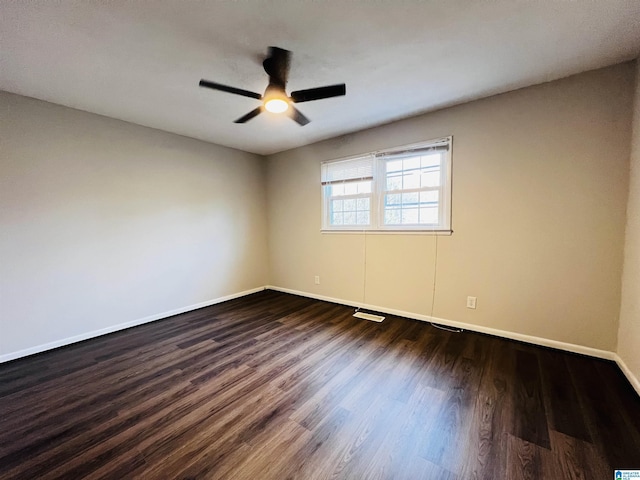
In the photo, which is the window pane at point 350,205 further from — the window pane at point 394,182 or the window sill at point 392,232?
the window pane at point 394,182

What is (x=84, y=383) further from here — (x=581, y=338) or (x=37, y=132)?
(x=581, y=338)

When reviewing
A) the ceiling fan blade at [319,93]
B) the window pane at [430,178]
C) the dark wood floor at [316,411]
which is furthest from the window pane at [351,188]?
the dark wood floor at [316,411]

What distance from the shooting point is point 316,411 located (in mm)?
1679

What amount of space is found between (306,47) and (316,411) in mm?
2537

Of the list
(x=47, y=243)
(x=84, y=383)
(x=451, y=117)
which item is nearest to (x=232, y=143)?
(x=47, y=243)

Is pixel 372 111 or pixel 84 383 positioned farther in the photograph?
pixel 372 111

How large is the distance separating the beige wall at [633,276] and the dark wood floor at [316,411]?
7.9 inches

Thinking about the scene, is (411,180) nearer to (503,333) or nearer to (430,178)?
(430,178)

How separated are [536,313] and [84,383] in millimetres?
4021

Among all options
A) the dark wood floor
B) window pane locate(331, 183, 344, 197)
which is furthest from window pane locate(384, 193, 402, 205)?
the dark wood floor

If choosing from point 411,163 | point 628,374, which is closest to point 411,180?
point 411,163

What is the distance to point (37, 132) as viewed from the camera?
2.48 m

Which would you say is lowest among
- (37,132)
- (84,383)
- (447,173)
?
(84,383)

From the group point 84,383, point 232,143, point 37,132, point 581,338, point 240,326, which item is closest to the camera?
point 84,383
